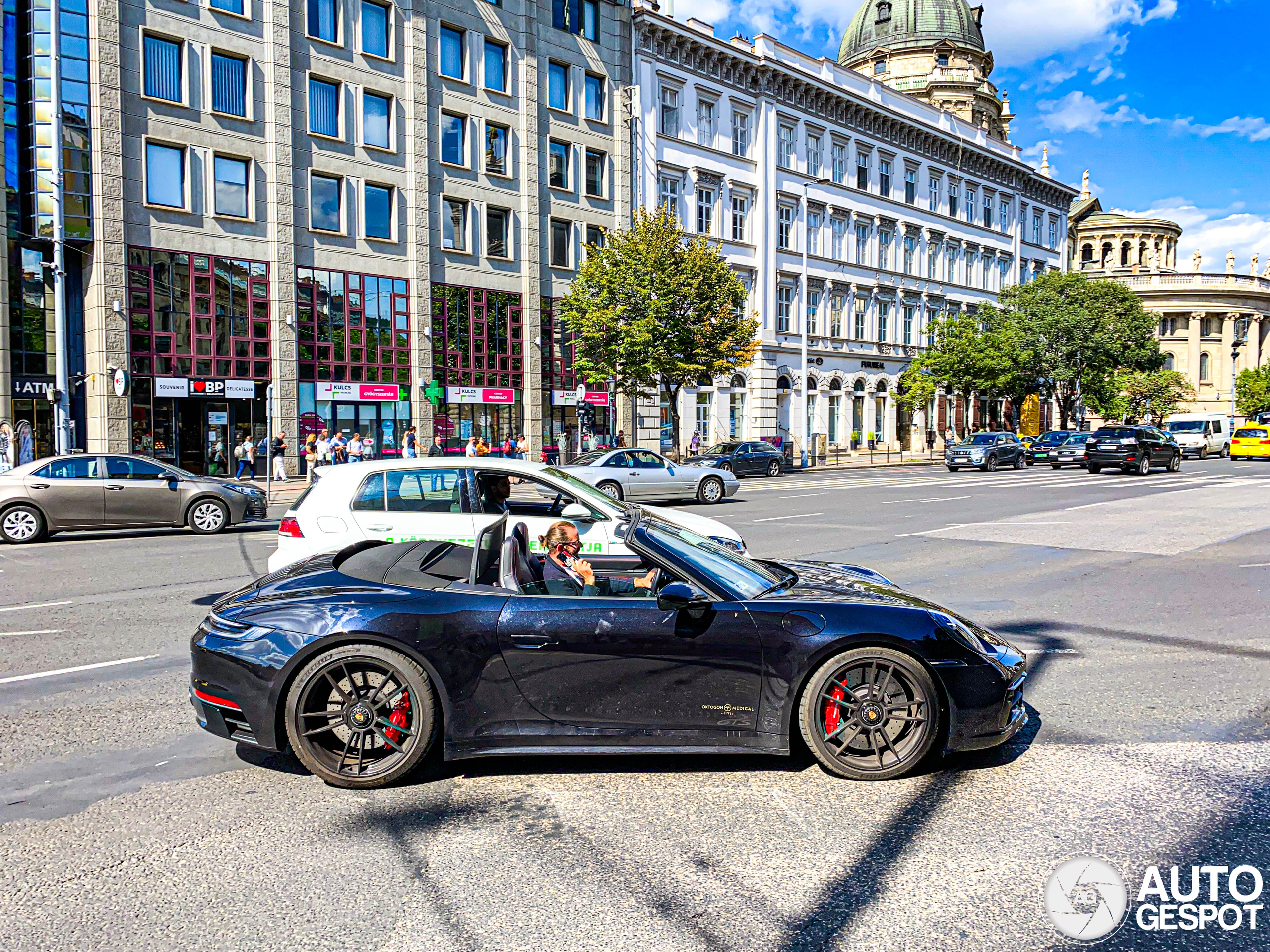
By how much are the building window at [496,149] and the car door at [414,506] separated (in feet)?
98.5

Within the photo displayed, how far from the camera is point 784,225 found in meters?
47.3

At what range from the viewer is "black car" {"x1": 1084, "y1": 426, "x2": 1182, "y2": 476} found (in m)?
32.1

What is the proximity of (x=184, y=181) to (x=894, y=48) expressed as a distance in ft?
207

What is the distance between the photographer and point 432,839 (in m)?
3.73

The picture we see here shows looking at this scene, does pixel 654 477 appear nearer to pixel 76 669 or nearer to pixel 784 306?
pixel 76 669

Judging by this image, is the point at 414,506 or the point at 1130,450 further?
the point at 1130,450

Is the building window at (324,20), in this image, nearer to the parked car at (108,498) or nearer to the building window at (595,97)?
the building window at (595,97)

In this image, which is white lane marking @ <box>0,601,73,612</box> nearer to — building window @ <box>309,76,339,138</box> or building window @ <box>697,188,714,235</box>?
building window @ <box>309,76,339,138</box>

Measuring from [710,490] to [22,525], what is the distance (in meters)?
13.2

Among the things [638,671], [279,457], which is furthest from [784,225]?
[638,671]

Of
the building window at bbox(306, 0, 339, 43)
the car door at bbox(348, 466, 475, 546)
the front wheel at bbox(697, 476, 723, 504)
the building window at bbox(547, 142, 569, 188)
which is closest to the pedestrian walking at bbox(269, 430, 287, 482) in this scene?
the building window at bbox(306, 0, 339, 43)

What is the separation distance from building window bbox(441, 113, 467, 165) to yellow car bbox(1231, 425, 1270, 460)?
38807mm

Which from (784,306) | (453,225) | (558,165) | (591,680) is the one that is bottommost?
(591,680)

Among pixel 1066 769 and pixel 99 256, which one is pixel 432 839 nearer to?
pixel 1066 769
